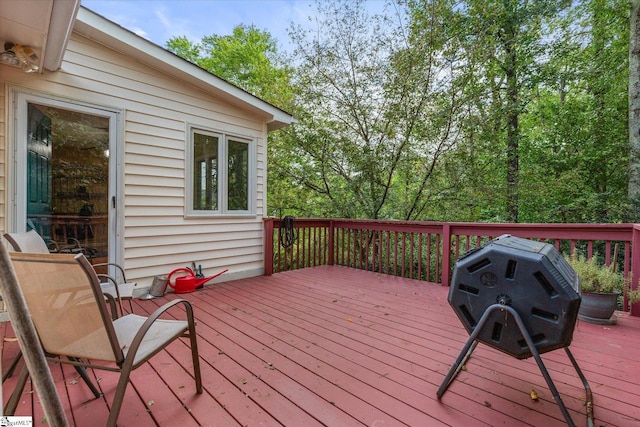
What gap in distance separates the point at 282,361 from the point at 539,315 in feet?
5.20

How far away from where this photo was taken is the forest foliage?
19.1 feet

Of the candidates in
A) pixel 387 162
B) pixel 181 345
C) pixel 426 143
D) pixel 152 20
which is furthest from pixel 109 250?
pixel 152 20

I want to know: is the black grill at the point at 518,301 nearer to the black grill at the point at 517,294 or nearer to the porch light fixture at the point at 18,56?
the black grill at the point at 517,294

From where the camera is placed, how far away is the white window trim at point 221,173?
3.98m

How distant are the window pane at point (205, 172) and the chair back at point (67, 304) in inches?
111

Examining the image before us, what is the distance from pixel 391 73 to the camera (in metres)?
6.13

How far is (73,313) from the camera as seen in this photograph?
1.31 metres

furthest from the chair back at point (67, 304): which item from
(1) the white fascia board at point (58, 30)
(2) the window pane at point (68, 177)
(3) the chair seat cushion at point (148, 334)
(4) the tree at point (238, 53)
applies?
(4) the tree at point (238, 53)

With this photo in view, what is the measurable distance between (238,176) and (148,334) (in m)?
3.23

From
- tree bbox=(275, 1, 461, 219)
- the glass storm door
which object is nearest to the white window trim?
the glass storm door

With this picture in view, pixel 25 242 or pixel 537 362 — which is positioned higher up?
pixel 25 242

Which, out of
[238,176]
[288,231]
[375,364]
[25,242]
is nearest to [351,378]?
[375,364]

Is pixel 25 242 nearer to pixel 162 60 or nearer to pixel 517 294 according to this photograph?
pixel 162 60

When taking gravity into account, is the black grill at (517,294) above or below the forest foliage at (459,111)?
below
